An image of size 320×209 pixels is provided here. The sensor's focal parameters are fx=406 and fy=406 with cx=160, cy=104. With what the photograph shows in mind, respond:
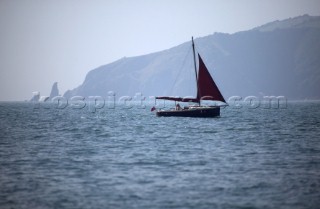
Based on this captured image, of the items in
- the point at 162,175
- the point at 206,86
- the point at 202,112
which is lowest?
the point at 162,175

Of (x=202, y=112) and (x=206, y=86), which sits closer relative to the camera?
(x=206, y=86)

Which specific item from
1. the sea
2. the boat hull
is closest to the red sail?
the boat hull

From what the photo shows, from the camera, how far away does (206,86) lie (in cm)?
6450

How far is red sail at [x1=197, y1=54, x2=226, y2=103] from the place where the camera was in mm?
63906

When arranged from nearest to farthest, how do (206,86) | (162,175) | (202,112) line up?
(162,175), (206,86), (202,112)

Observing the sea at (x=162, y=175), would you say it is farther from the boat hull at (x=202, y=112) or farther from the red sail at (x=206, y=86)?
the boat hull at (x=202, y=112)

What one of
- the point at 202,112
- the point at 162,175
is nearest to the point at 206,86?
the point at 202,112

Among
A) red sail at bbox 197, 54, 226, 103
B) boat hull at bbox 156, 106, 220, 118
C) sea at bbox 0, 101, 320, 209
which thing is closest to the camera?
sea at bbox 0, 101, 320, 209

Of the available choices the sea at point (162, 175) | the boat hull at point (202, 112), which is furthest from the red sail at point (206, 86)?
the sea at point (162, 175)

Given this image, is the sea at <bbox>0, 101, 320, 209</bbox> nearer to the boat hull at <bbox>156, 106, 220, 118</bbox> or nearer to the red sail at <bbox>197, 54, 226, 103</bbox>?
the red sail at <bbox>197, 54, 226, 103</bbox>

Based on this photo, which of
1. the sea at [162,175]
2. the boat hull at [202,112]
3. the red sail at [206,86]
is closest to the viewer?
the sea at [162,175]

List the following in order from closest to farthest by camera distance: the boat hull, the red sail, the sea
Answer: the sea
the red sail
the boat hull

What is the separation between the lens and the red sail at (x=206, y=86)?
6391cm

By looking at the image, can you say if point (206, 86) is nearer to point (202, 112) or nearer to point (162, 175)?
point (202, 112)
